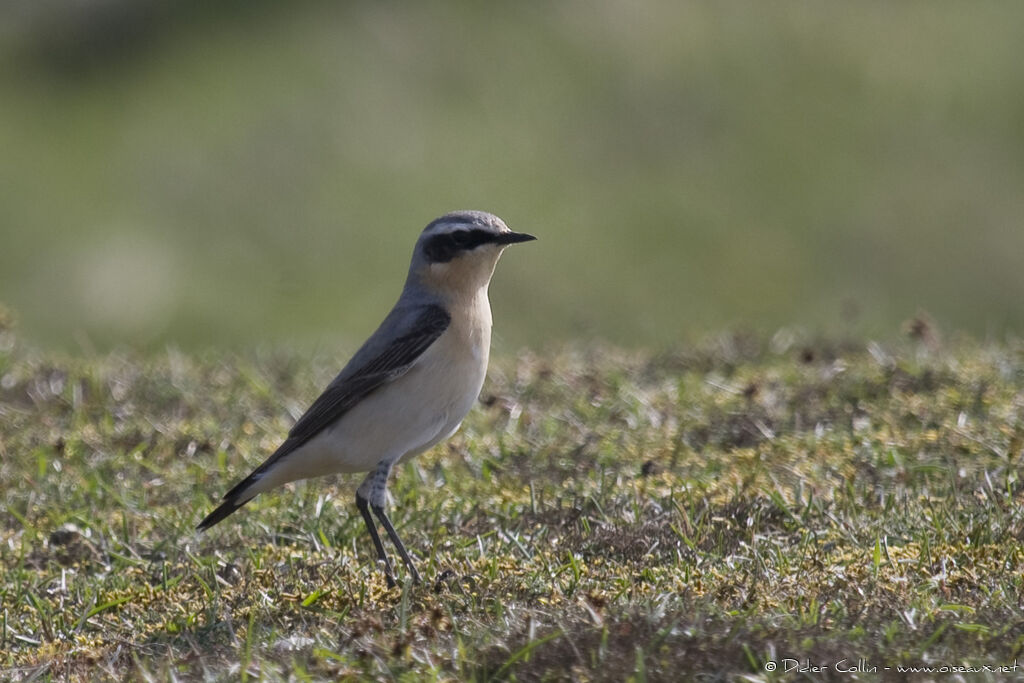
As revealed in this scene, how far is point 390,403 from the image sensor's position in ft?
22.2

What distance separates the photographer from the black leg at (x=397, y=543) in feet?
19.6

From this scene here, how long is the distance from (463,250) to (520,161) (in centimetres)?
1211

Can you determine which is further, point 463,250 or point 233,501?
Answer: point 463,250

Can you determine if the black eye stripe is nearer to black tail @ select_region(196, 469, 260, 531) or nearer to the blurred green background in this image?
black tail @ select_region(196, 469, 260, 531)

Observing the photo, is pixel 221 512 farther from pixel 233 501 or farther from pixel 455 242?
pixel 455 242

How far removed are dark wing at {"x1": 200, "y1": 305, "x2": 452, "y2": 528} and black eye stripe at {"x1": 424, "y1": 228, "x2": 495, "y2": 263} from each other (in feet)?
1.00

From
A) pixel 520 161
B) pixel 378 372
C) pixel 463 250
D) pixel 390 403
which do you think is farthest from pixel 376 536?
pixel 520 161

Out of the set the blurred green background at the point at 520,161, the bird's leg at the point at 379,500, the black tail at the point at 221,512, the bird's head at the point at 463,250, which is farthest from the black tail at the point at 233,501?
the blurred green background at the point at 520,161

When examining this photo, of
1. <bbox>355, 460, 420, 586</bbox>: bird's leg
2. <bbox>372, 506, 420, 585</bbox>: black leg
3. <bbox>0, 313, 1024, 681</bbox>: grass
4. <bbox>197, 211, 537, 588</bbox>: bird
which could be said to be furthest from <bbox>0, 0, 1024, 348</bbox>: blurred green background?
<bbox>372, 506, 420, 585</bbox>: black leg

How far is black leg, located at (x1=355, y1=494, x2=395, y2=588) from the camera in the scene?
5.89m

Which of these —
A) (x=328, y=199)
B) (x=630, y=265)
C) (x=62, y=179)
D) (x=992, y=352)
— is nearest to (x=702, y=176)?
(x=630, y=265)

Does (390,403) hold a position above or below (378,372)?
below

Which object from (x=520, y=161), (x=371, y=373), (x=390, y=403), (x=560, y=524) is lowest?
(x=560, y=524)

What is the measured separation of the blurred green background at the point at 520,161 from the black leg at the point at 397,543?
32.6ft
